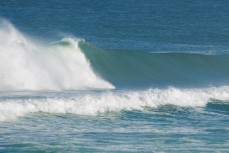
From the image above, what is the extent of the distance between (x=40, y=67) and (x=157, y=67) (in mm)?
7950

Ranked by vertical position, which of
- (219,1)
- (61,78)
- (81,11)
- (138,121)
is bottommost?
(138,121)

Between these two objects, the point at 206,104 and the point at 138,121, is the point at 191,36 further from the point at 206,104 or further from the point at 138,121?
the point at 138,121

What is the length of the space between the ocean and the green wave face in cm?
5

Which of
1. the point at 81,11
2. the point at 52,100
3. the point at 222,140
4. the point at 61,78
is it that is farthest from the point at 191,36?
the point at 222,140

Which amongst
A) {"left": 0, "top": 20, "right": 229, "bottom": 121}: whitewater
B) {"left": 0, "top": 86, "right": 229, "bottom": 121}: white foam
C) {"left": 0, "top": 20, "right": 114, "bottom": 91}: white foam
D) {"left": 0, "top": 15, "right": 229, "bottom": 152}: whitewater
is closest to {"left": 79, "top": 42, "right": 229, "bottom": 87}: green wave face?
{"left": 0, "top": 15, "right": 229, "bottom": 152}: whitewater

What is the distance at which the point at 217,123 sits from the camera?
84.6 feet

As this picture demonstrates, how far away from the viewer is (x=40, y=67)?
3556 cm

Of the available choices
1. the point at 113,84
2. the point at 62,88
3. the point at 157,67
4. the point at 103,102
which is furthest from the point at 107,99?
the point at 157,67

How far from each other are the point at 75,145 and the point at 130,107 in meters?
6.70

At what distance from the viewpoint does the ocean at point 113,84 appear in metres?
22.5

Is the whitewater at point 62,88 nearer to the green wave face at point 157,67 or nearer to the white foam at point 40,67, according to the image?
the white foam at point 40,67

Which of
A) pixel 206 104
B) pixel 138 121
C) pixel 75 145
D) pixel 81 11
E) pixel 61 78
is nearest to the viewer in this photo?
pixel 75 145

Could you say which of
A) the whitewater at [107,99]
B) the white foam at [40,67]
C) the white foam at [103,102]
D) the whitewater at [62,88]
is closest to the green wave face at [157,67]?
the whitewater at [107,99]

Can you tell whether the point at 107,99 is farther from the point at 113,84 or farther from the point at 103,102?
the point at 113,84
